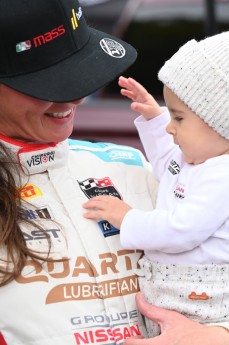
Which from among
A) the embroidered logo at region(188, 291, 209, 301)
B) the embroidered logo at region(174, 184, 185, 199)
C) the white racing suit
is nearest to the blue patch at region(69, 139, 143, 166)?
the white racing suit

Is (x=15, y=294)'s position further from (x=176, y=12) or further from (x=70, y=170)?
(x=176, y=12)

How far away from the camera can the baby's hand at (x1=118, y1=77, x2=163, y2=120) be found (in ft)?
8.74

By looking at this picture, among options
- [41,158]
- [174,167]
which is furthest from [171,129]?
[41,158]

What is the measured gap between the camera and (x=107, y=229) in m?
2.49

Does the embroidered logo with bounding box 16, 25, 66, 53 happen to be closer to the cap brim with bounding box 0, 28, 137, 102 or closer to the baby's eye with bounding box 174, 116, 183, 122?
the cap brim with bounding box 0, 28, 137, 102

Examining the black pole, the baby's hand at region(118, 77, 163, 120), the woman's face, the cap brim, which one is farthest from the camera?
the black pole

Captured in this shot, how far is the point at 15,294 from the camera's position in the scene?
90.5 inches

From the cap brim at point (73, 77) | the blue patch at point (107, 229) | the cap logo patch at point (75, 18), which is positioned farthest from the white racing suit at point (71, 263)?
the cap logo patch at point (75, 18)

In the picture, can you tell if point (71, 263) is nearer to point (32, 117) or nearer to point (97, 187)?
point (97, 187)

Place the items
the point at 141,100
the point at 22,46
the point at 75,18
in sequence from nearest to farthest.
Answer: the point at 22,46 < the point at 75,18 < the point at 141,100

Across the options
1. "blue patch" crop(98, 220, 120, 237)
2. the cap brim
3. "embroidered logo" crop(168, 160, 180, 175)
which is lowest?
"blue patch" crop(98, 220, 120, 237)

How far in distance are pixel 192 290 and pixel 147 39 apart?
2864 millimetres

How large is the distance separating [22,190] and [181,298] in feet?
1.69

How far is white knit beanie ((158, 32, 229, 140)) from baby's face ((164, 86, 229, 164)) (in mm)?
24
